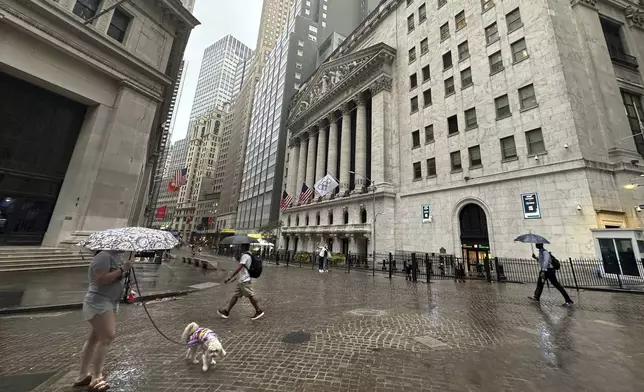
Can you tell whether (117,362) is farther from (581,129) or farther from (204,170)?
(204,170)

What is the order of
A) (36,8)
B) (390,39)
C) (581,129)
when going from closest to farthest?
1. (36,8)
2. (581,129)
3. (390,39)

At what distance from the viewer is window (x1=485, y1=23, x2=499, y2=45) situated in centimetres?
2444

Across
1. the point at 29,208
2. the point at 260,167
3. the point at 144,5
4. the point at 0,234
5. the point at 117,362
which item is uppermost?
the point at 260,167

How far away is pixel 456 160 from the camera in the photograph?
2572 centimetres

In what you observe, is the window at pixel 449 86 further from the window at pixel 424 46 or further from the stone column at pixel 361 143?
the stone column at pixel 361 143

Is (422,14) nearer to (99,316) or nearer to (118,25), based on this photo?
(118,25)

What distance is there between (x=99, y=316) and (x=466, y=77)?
31.9 m

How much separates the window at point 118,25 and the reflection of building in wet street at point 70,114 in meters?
0.06

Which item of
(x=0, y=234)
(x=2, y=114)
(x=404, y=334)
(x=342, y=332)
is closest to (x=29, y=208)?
(x=0, y=234)

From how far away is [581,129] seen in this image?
1834 centimetres

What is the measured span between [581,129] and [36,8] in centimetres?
3384

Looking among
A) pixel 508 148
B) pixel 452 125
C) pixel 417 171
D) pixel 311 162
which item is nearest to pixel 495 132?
pixel 508 148

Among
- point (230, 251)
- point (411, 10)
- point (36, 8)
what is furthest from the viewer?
point (230, 251)

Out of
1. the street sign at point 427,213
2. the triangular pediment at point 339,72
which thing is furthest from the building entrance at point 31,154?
the triangular pediment at point 339,72
